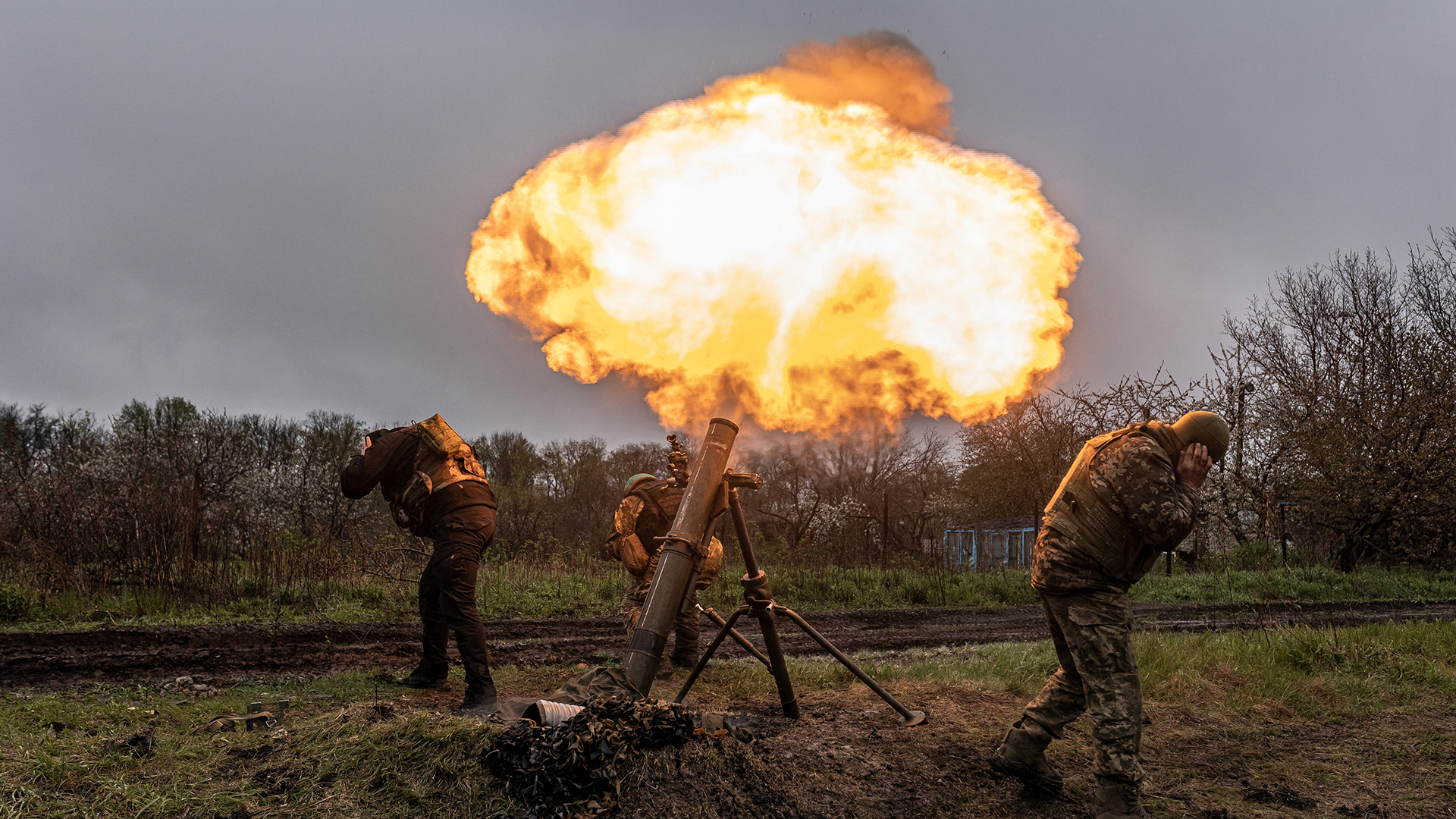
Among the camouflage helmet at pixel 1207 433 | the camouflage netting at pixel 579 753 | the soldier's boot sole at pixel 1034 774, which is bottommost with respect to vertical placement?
the soldier's boot sole at pixel 1034 774

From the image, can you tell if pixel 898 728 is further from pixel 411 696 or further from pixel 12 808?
pixel 12 808

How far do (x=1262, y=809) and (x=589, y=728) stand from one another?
3826mm

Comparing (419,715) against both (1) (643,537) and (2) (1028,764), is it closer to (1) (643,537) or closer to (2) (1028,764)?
(2) (1028,764)

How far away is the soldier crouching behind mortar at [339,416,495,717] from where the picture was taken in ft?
18.5

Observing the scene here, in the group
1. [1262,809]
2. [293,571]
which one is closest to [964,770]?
[1262,809]

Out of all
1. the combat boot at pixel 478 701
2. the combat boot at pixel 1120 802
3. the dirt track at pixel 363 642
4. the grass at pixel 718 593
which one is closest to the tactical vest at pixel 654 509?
the dirt track at pixel 363 642

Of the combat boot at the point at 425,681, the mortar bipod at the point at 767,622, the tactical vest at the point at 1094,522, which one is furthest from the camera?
the combat boot at the point at 425,681

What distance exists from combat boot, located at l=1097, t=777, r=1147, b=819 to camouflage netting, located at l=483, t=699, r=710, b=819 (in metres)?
2.20

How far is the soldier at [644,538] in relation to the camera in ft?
23.2

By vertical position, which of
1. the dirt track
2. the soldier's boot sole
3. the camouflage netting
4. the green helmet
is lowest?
the dirt track

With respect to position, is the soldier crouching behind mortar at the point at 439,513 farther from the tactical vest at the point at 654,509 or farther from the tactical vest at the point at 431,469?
the tactical vest at the point at 654,509

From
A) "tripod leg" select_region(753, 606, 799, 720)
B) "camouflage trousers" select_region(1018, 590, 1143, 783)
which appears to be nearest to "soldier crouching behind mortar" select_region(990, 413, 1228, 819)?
"camouflage trousers" select_region(1018, 590, 1143, 783)

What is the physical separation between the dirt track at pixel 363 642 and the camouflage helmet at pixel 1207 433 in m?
5.79

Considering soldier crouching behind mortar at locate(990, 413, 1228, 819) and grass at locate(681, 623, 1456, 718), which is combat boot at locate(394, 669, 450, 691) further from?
soldier crouching behind mortar at locate(990, 413, 1228, 819)
